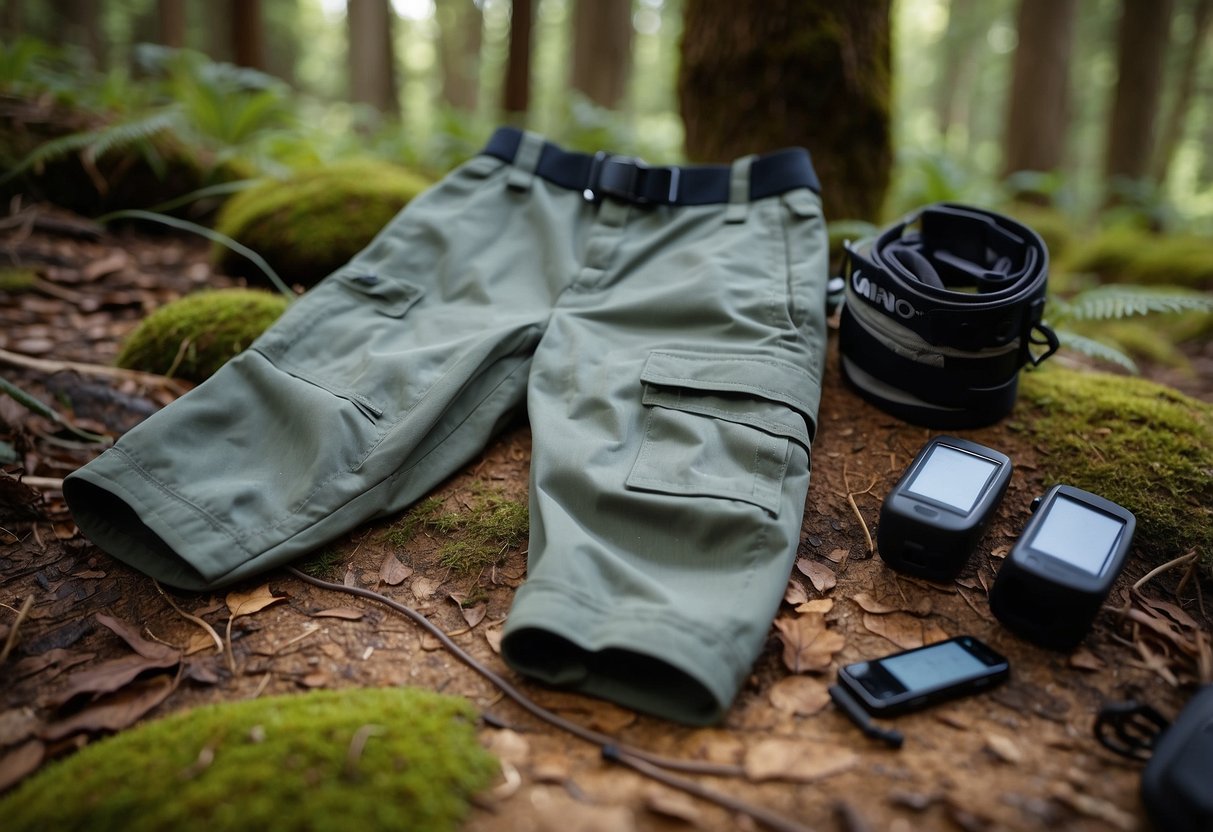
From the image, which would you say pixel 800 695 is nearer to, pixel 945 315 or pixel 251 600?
pixel 945 315

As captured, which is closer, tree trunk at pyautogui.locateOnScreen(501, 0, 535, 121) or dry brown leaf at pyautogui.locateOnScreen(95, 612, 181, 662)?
dry brown leaf at pyautogui.locateOnScreen(95, 612, 181, 662)

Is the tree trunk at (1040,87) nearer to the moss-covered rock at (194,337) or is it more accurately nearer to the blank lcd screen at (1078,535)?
the blank lcd screen at (1078,535)

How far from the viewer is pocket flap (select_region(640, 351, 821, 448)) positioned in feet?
6.79

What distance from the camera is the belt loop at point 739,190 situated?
267 centimetres

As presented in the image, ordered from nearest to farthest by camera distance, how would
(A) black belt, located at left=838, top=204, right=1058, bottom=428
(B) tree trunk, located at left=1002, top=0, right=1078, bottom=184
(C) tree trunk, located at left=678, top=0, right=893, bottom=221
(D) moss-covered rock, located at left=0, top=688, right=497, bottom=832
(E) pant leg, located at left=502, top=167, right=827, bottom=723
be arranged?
(D) moss-covered rock, located at left=0, top=688, right=497, bottom=832
(E) pant leg, located at left=502, top=167, right=827, bottom=723
(A) black belt, located at left=838, top=204, right=1058, bottom=428
(C) tree trunk, located at left=678, top=0, right=893, bottom=221
(B) tree trunk, located at left=1002, top=0, right=1078, bottom=184

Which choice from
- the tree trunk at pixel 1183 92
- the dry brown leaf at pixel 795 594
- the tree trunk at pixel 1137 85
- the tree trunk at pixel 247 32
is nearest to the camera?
the dry brown leaf at pixel 795 594

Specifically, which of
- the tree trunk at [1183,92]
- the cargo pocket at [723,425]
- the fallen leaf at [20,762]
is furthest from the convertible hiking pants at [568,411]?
the tree trunk at [1183,92]

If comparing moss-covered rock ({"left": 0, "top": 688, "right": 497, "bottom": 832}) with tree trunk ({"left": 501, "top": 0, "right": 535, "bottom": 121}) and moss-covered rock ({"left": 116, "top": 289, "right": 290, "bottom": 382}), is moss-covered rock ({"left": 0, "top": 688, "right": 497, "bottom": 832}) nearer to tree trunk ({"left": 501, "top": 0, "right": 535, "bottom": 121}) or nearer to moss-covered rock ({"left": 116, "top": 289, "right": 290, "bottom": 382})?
moss-covered rock ({"left": 116, "top": 289, "right": 290, "bottom": 382})

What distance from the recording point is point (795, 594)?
1975 millimetres

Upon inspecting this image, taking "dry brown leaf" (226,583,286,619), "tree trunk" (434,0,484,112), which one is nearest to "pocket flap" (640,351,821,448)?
"dry brown leaf" (226,583,286,619)

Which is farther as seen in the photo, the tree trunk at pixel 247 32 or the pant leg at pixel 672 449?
the tree trunk at pixel 247 32

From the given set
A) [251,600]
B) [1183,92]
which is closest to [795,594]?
[251,600]

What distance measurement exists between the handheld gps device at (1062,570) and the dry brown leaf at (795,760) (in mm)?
616

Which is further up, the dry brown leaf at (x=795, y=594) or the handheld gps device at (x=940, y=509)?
the handheld gps device at (x=940, y=509)
